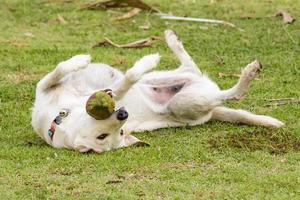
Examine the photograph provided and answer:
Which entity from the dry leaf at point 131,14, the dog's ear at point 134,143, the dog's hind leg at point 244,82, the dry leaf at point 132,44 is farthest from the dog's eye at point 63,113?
the dry leaf at point 131,14

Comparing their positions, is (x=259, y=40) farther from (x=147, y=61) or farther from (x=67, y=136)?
(x=67, y=136)

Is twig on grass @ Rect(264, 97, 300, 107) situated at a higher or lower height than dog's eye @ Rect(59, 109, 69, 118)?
lower

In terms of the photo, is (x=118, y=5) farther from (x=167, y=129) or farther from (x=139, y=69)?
(x=139, y=69)

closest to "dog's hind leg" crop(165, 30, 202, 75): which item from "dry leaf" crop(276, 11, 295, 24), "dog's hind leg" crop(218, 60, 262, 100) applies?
"dog's hind leg" crop(218, 60, 262, 100)

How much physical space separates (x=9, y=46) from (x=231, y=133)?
13.1ft

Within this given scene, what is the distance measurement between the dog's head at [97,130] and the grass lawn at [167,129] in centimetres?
8

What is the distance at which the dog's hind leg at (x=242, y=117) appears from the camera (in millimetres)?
7384

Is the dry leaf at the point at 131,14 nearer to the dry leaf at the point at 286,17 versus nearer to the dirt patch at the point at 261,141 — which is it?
the dry leaf at the point at 286,17

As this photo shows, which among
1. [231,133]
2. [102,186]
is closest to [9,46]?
[231,133]

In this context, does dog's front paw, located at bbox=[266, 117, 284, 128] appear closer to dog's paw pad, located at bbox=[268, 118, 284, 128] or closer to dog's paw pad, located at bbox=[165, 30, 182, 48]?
dog's paw pad, located at bbox=[268, 118, 284, 128]

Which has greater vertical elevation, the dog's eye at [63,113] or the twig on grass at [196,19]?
the dog's eye at [63,113]

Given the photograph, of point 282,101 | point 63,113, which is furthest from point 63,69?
point 282,101

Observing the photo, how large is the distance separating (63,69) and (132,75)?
0.57 meters

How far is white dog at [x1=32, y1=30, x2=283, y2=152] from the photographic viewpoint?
667cm
